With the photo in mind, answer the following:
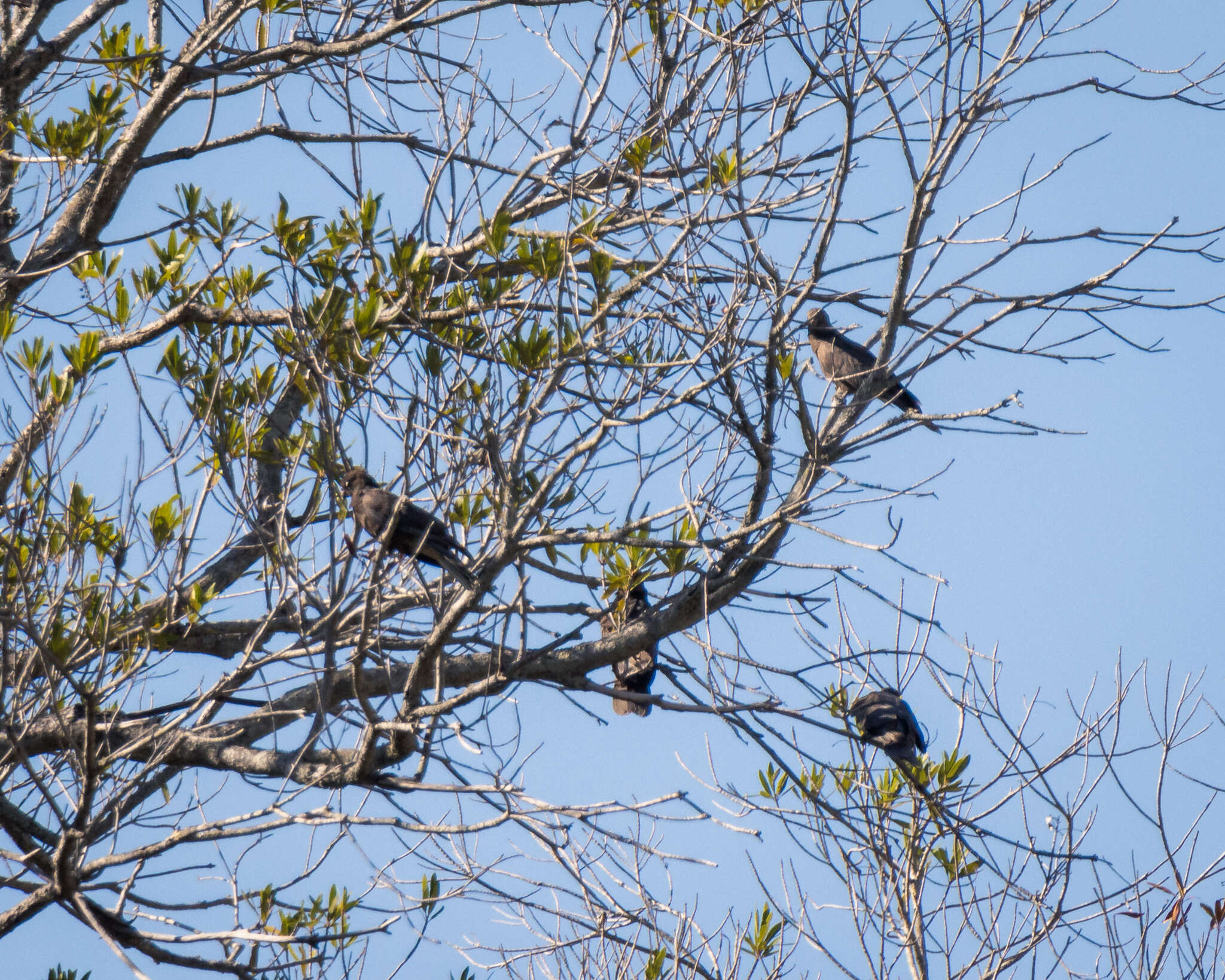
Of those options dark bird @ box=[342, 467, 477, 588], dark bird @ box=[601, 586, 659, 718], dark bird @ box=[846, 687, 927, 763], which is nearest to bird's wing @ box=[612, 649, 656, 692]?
dark bird @ box=[601, 586, 659, 718]

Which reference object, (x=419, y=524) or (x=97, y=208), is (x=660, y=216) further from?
(x=97, y=208)

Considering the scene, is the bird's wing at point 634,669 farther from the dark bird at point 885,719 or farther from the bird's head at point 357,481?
the bird's head at point 357,481

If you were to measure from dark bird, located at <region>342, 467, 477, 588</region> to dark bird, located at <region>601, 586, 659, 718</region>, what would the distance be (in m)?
0.67

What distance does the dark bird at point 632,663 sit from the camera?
4.42 m

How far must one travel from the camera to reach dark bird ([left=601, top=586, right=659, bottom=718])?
442 centimetres

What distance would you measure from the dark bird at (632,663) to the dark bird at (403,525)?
0.67 meters

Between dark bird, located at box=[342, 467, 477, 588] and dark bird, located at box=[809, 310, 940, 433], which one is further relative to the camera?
dark bird, located at box=[809, 310, 940, 433]

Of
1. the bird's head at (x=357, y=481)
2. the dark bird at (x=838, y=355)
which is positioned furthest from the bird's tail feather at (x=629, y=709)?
the bird's head at (x=357, y=481)

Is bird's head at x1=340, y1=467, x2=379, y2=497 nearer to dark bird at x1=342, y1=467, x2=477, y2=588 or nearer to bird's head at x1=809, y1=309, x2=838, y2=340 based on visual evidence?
dark bird at x1=342, y1=467, x2=477, y2=588

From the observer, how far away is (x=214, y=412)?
3.64 meters

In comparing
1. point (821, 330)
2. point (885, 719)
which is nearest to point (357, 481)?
point (885, 719)

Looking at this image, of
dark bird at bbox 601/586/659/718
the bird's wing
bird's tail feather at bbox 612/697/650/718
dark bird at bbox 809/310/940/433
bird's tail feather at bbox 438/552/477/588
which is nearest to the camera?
bird's tail feather at bbox 438/552/477/588

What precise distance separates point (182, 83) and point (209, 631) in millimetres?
2154

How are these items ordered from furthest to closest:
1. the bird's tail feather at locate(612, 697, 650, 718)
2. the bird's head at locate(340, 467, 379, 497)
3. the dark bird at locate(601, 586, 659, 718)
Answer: the bird's tail feather at locate(612, 697, 650, 718) < the dark bird at locate(601, 586, 659, 718) < the bird's head at locate(340, 467, 379, 497)
